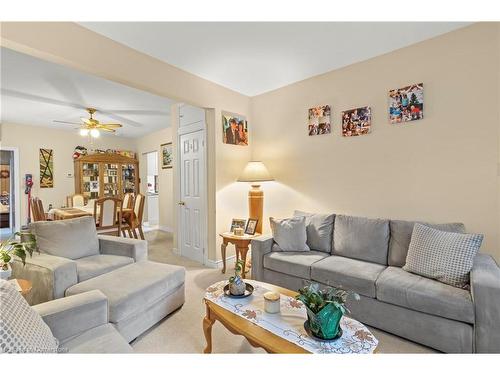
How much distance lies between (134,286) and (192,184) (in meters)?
2.05

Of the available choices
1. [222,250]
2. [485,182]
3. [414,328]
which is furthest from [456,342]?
[222,250]

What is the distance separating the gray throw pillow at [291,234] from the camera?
2.76 meters

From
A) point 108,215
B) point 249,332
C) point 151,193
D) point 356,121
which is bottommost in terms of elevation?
point 249,332

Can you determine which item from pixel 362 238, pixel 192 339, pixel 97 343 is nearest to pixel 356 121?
pixel 362 238

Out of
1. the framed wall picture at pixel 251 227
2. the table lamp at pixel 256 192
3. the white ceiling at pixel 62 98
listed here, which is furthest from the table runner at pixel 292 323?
the white ceiling at pixel 62 98

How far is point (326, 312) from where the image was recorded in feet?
4.16

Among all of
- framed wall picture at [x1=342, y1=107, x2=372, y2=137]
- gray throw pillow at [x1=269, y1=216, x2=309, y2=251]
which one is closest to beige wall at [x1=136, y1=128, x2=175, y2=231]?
gray throw pillow at [x1=269, y1=216, x2=309, y2=251]

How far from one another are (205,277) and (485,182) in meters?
2.99

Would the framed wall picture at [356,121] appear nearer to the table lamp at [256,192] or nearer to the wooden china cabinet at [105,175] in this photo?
the table lamp at [256,192]

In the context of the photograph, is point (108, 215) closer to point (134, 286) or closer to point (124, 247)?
point (124, 247)

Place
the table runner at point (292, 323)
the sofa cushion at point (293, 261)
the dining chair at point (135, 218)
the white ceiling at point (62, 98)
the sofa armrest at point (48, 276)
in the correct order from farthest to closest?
the dining chair at point (135, 218)
the white ceiling at point (62, 98)
the sofa cushion at point (293, 261)
the sofa armrest at point (48, 276)
the table runner at point (292, 323)

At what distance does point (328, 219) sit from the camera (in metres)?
2.88

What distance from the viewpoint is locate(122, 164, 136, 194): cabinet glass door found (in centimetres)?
681
